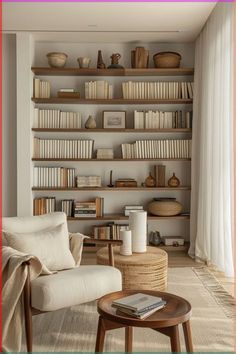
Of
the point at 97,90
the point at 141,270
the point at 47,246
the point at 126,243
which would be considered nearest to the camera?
the point at 47,246

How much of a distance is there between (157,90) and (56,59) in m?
1.38

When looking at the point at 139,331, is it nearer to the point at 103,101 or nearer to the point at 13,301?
the point at 13,301

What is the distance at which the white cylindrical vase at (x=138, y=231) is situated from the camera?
12.8 feet

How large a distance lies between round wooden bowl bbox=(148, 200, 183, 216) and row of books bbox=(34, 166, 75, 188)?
1.19m

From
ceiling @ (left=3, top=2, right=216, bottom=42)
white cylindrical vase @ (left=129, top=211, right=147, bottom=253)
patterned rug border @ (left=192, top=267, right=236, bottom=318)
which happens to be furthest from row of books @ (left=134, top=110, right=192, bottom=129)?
white cylindrical vase @ (left=129, top=211, right=147, bottom=253)

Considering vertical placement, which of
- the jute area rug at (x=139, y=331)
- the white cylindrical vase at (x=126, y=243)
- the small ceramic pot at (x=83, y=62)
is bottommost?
the jute area rug at (x=139, y=331)

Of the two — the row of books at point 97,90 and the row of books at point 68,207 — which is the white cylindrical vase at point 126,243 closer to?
the row of books at point 68,207

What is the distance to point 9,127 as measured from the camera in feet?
20.3

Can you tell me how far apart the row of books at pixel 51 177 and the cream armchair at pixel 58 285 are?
2.51 m

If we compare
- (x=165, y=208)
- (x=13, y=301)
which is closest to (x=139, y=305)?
(x=13, y=301)

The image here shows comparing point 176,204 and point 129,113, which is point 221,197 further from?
point 129,113

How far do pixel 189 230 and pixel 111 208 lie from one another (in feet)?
3.68

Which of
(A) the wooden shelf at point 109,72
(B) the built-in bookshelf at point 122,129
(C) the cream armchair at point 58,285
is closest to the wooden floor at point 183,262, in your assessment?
(B) the built-in bookshelf at point 122,129

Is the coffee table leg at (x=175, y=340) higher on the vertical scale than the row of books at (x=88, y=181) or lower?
lower
